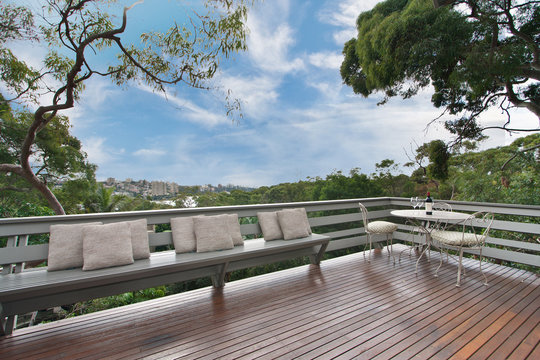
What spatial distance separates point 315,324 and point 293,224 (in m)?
1.45

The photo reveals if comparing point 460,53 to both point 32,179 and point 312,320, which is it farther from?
point 32,179

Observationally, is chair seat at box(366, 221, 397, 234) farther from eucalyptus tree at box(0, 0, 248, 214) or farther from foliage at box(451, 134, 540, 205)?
foliage at box(451, 134, 540, 205)

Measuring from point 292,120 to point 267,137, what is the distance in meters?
1.40

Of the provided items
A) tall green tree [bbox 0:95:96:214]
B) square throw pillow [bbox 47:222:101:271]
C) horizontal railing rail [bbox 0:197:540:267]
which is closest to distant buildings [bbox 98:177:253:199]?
tall green tree [bbox 0:95:96:214]

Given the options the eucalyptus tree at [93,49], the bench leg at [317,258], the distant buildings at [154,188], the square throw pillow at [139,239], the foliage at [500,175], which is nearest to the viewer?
the square throw pillow at [139,239]

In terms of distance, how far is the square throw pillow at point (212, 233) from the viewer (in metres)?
2.79

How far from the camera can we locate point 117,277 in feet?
6.97

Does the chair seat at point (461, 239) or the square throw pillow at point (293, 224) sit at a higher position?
the square throw pillow at point (293, 224)

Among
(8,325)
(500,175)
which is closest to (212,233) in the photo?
(8,325)

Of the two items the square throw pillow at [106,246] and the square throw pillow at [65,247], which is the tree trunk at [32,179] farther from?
the square throw pillow at [106,246]

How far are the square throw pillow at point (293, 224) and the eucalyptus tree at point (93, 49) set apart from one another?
12.3 ft

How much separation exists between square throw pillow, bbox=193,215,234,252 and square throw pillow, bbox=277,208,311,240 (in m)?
0.79

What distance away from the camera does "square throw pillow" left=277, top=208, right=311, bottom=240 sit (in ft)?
11.0

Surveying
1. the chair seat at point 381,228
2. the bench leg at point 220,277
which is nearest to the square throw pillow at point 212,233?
the bench leg at point 220,277
